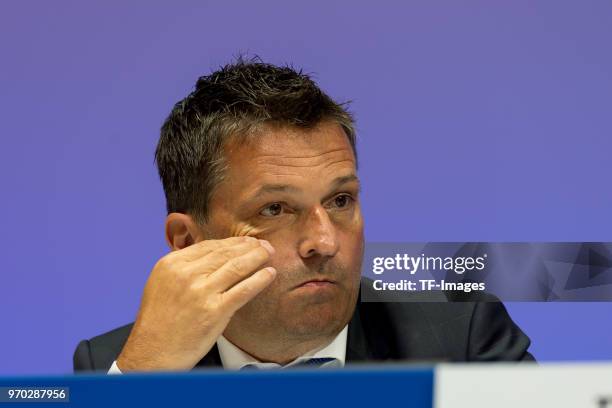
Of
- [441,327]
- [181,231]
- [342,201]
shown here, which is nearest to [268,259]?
[342,201]

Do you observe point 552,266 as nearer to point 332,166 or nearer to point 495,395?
point 332,166

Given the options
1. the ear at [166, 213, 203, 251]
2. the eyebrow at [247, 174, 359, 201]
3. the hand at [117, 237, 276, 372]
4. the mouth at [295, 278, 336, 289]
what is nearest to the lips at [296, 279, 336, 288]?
the mouth at [295, 278, 336, 289]

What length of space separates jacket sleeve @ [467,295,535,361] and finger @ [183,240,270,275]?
25.6 inches

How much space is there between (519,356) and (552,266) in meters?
0.48

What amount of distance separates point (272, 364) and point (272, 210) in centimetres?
35

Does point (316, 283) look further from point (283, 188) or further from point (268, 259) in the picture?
point (283, 188)

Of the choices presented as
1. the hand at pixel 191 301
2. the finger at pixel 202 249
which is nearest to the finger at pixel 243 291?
the hand at pixel 191 301

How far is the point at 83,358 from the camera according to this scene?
7.82 feet

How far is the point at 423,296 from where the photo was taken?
96.3 inches

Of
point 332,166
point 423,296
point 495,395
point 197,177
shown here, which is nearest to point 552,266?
point 423,296

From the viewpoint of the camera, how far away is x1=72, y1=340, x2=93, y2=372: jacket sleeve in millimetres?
2365

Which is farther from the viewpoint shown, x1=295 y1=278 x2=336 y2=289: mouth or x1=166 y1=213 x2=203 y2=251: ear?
x1=166 y1=213 x2=203 y2=251: ear

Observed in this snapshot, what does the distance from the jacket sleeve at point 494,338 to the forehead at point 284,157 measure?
1.70ft

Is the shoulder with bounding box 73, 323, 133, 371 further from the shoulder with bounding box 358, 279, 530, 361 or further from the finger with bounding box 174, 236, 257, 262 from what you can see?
the shoulder with bounding box 358, 279, 530, 361
